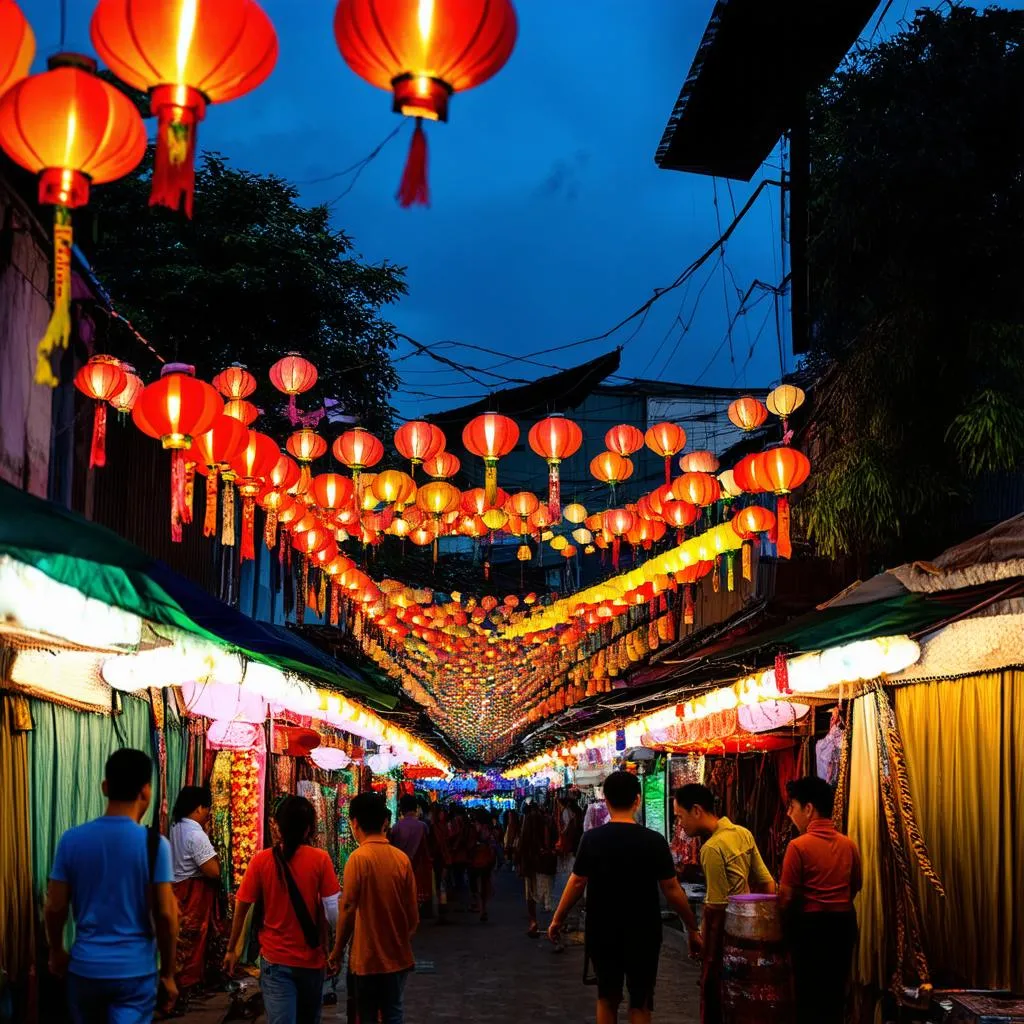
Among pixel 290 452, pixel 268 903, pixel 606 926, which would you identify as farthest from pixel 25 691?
pixel 290 452

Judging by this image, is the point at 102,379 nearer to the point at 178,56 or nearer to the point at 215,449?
the point at 215,449

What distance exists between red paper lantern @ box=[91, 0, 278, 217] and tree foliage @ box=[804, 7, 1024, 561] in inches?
382

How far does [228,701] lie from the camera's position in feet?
43.8

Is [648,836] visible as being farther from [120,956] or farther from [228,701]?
[228,701]

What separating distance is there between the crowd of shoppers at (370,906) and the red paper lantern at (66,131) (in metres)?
2.72

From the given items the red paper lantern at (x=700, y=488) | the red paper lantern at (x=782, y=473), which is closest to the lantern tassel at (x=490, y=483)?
the red paper lantern at (x=782, y=473)

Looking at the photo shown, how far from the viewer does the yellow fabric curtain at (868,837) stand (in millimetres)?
9492

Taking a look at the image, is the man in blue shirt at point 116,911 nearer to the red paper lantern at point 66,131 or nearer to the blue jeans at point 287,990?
the blue jeans at point 287,990

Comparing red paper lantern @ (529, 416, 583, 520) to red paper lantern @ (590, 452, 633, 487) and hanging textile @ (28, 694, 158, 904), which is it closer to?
red paper lantern @ (590, 452, 633, 487)

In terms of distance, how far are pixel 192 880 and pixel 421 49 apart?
8792mm

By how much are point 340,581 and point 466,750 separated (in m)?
65.3

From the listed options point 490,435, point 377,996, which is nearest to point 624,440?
point 490,435

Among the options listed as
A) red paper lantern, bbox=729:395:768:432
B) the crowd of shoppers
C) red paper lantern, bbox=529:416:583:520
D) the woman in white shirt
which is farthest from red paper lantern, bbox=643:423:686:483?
the woman in white shirt

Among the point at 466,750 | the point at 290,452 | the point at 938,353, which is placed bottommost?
the point at 466,750
